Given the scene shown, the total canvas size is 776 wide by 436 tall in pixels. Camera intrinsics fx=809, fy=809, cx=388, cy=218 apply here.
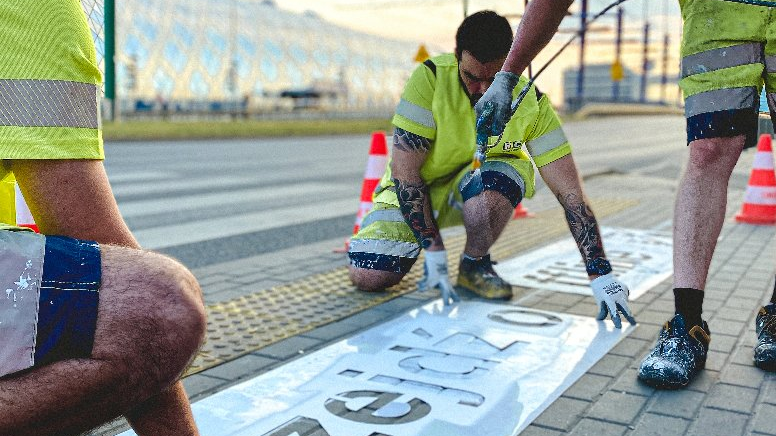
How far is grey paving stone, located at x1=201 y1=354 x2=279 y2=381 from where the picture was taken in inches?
111

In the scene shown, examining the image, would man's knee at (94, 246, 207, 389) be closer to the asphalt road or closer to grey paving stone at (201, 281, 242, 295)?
grey paving stone at (201, 281, 242, 295)

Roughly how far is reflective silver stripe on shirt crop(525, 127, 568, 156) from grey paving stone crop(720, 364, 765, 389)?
123cm

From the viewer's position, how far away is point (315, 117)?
43.3 metres

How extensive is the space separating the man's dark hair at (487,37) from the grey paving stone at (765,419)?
5.77 feet

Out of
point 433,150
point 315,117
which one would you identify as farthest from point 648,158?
point 315,117

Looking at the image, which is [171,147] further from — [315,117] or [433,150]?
[315,117]

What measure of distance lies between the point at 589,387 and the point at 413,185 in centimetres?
145

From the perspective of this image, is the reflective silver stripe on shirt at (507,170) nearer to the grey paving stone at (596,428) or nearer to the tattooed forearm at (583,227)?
the tattooed forearm at (583,227)

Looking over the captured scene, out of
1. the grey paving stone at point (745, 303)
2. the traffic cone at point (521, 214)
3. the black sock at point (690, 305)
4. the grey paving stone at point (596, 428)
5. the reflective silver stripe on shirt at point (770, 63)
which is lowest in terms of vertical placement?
the traffic cone at point (521, 214)

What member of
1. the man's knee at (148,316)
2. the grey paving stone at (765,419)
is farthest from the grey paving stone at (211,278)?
the man's knee at (148,316)

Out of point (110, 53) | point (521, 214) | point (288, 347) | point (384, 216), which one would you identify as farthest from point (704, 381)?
point (521, 214)

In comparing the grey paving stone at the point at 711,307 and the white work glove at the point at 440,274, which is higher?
the white work glove at the point at 440,274

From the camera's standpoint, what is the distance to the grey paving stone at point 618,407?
7.92 ft

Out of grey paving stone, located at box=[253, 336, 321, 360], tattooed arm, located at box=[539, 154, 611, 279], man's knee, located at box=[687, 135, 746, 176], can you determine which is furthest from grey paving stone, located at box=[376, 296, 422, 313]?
man's knee, located at box=[687, 135, 746, 176]
